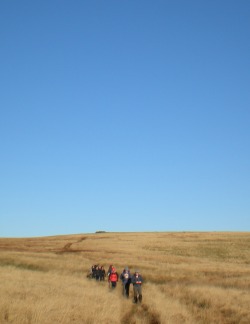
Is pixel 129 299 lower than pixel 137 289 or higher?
lower

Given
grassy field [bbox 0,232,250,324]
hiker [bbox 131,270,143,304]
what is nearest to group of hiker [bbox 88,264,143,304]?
hiker [bbox 131,270,143,304]

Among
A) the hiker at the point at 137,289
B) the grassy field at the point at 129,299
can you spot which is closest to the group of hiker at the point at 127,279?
the hiker at the point at 137,289

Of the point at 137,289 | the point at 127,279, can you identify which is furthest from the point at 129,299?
the point at 127,279

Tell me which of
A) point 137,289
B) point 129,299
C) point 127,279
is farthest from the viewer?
point 127,279

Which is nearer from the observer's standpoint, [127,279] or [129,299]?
[129,299]

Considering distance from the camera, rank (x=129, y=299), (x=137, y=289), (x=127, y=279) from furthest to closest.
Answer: (x=127, y=279), (x=129, y=299), (x=137, y=289)

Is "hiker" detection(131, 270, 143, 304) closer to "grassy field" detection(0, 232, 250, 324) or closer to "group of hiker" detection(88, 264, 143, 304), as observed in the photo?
"group of hiker" detection(88, 264, 143, 304)

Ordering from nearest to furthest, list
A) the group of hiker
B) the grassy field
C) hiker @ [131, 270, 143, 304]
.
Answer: the grassy field → hiker @ [131, 270, 143, 304] → the group of hiker

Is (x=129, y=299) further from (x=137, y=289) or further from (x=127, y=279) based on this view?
(x=127, y=279)

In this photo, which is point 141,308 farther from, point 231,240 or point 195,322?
point 231,240

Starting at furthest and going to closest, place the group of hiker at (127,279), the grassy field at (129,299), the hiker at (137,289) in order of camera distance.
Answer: the group of hiker at (127,279) < the hiker at (137,289) < the grassy field at (129,299)

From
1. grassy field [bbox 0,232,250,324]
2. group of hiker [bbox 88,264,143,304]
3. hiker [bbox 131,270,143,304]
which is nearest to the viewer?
grassy field [bbox 0,232,250,324]

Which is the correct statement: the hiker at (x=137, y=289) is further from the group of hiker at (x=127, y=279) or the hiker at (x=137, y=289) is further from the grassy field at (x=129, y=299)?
the grassy field at (x=129, y=299)

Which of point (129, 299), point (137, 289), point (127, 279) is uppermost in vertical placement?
point (127, 279)
